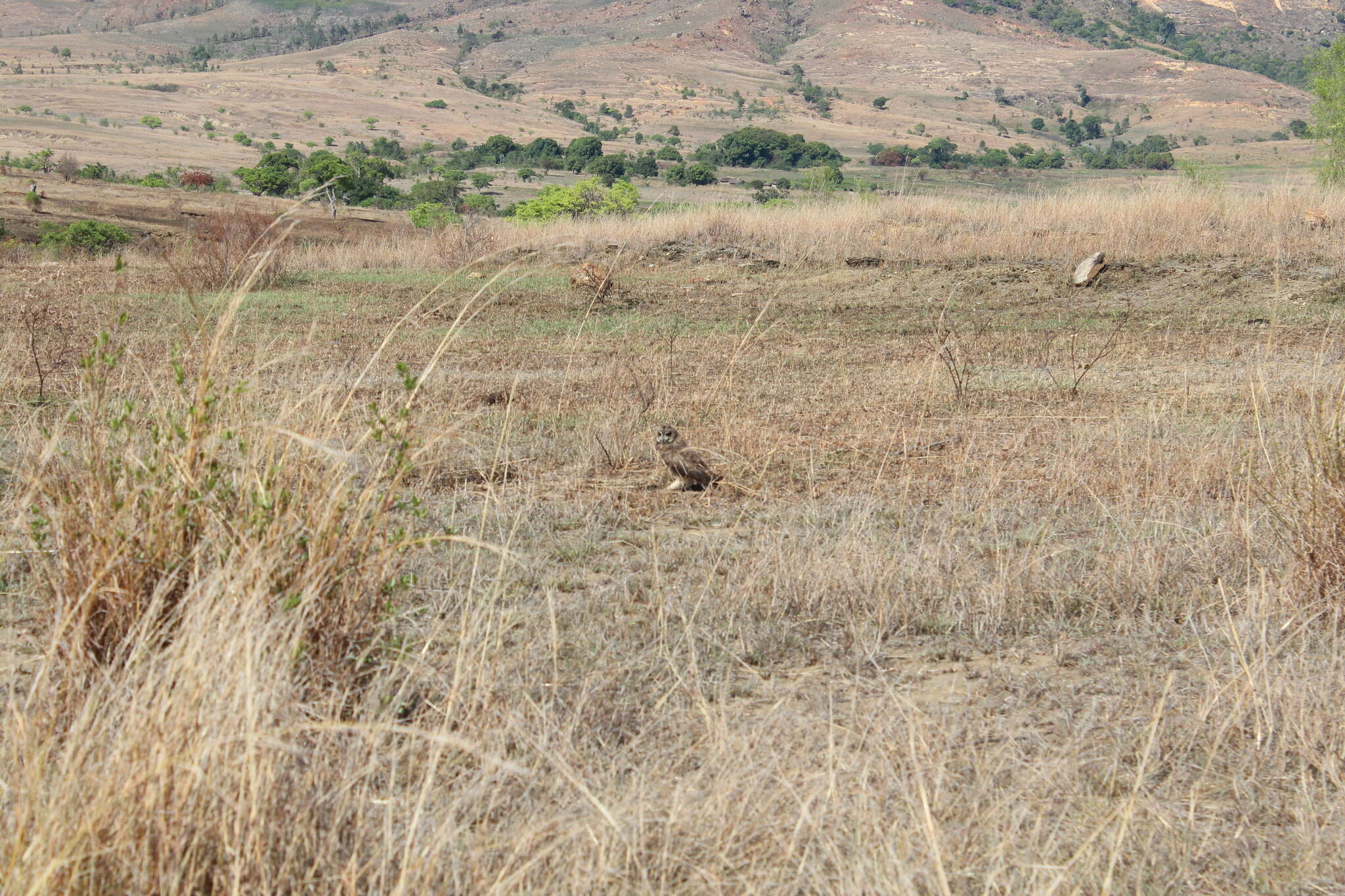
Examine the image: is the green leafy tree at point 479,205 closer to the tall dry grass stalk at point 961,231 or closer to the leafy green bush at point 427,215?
the leafy green bush at point 427,215

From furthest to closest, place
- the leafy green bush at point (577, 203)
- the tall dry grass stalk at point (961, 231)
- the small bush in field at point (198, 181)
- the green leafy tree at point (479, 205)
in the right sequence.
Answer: the small bush in field at point (198, 181) < the green leafy tree at point (479, 205) < the leafy green bush at point (577, 203) < the tall dry grass stalk at point (961, 231)

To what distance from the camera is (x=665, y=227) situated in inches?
717

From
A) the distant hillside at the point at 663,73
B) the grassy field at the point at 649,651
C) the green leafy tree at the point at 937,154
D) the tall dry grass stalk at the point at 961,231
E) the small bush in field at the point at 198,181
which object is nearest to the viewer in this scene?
the grassy field at the point at 649,651

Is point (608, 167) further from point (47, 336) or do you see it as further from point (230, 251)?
point (47, 336)

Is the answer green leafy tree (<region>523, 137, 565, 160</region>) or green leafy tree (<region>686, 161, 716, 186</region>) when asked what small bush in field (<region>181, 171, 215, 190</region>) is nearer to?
green leafy tree (<region>686, 161, 716, 186</region>)

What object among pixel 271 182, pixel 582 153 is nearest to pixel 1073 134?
pixel 582 153

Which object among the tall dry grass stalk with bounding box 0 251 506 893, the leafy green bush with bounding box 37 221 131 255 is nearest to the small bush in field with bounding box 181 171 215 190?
the leafy green bush with bounding box 37 221 131 255

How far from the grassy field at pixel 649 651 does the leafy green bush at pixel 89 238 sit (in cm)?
1336

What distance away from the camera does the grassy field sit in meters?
1.91

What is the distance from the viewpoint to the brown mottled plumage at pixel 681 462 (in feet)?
15.8

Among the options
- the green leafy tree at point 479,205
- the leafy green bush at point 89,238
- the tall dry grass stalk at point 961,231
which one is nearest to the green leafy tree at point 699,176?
the green leafy tree at point 479,205

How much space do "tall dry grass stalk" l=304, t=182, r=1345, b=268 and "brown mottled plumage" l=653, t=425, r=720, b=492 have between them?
354 inches

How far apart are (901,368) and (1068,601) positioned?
525cm

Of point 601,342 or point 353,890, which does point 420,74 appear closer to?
point 601,342
